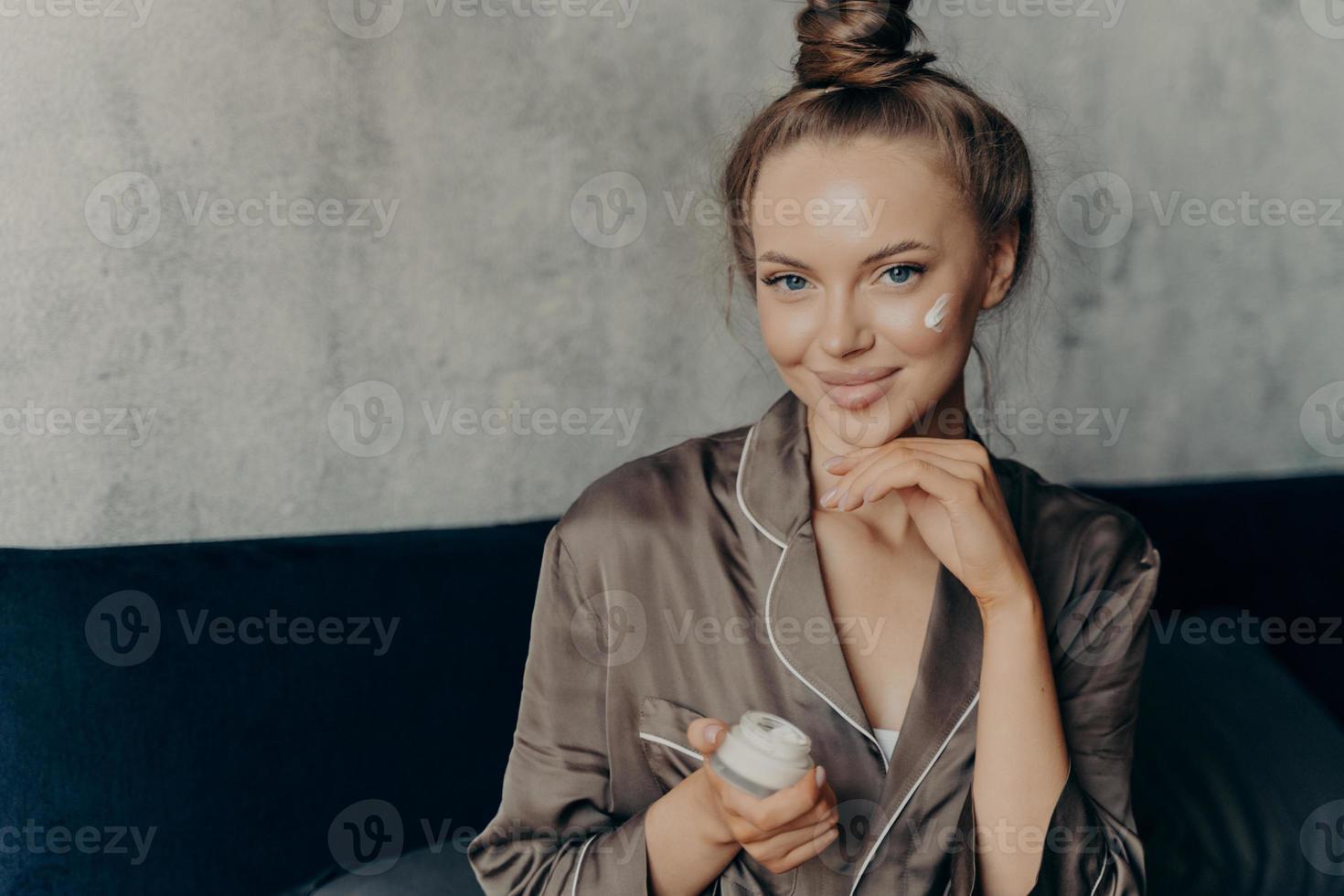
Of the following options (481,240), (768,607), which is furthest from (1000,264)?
(481,240)

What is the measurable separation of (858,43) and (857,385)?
11.5 inches

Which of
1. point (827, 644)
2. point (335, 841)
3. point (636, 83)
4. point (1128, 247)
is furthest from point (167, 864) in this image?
point (1128, 247)

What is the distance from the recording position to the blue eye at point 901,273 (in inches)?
41.8

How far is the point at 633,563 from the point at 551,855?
273 millimetres

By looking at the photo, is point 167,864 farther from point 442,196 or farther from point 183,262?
point 442,196

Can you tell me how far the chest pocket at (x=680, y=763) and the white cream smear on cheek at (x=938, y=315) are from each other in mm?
409

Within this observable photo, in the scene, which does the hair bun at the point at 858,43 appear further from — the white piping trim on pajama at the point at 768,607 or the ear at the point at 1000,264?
the white piping trim on pajama at the point at 768,607

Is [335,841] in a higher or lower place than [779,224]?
lower

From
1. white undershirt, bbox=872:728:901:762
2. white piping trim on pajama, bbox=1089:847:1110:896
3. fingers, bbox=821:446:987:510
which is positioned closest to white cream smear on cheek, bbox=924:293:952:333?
fingers, bbox=821:446:987:510

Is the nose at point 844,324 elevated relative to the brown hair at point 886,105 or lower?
lower

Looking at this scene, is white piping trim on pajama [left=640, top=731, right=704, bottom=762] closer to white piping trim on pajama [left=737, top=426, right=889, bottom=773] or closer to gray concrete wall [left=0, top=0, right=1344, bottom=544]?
white piping trim on pajama [left=737, top=426, right=889, bottom=773]

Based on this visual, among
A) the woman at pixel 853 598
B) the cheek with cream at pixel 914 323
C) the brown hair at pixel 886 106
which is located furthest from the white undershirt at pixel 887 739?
the brown hair at pixel 886 106

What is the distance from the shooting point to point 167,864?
4.39ft

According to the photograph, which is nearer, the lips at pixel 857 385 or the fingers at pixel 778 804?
the fingers at pixel 778 804
